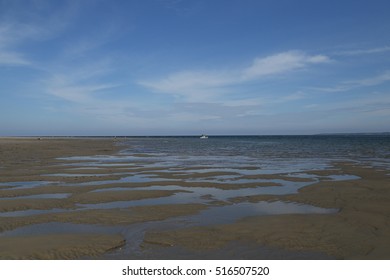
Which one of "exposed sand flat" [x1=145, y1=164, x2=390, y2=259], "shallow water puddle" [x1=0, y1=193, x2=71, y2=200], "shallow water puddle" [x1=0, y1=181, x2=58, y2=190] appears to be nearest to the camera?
"exposed sand flat" [x1=145, y1=164, x2=390, y2=259]

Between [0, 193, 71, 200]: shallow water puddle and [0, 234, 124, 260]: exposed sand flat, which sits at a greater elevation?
[0, 193, 71, 200]: shallow water puddle

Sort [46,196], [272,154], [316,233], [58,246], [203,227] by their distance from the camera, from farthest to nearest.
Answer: [272,154] < [46,196] < [203,227] < [316,233] < [58,246]

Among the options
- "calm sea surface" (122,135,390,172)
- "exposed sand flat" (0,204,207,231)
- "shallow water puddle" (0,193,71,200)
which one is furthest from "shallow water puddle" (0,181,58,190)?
"calm sea surface" (122,135,390,172)

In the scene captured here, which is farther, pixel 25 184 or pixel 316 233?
A: pixel 25 184

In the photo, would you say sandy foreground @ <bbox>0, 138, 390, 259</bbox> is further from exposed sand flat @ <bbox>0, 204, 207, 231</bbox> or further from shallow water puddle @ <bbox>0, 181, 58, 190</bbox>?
shallow water puddle @ <bbox>0, 181, 58, 190</bbox>

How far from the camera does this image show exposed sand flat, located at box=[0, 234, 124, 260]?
7.15 metres

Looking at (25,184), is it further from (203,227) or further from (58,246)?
(203,227)

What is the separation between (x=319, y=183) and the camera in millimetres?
Answer: 17141

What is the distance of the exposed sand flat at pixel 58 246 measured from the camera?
715 cm

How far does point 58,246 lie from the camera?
7.61 meters

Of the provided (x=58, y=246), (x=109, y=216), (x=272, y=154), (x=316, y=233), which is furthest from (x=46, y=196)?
(x=272, y=154)

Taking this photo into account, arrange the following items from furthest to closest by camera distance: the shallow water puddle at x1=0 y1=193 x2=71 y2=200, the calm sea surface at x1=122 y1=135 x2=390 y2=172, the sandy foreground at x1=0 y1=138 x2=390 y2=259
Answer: the calm sea surface at x1=122 y1=135 x2=390 y2=172, the shallow water puddle at x1=0 y1=193 x2=71 y2=200, the sandy foreground at x1=0 y1=138 x2=390 y2=259

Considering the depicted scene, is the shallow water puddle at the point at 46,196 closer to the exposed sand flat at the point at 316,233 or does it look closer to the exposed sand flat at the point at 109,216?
the exposed sand flat at the point at 109,216
